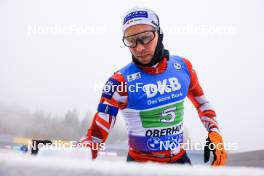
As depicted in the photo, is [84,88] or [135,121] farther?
[84,88]

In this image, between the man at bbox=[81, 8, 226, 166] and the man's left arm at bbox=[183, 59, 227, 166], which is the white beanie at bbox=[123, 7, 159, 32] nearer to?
the man at bbox=[81, 8, 226, 166]

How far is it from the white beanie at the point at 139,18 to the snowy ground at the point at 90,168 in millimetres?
1084

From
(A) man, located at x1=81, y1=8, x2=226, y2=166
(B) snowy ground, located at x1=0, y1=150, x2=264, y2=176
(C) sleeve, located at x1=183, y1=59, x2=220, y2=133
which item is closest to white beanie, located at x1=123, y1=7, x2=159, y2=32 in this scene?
(A) man, located at x1=81, y1=8, x2=226, y2=166

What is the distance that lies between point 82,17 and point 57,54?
13.9 inches

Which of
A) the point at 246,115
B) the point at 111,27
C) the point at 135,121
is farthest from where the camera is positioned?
the point at 111,27

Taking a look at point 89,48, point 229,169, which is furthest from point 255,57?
point 229,169

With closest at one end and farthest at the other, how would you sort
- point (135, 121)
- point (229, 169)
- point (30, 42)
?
point (229, 169) < point (135, 121) < point (30, 42)

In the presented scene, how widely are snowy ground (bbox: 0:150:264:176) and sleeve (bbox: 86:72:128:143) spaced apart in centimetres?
92

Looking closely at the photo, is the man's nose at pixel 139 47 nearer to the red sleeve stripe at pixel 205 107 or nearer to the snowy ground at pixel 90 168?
the red sleeve stripe at pixel 205 107

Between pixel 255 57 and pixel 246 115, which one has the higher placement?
pixel 255 57

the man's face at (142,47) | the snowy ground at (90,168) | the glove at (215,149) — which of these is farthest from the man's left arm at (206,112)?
the snowy ground at (90,168)

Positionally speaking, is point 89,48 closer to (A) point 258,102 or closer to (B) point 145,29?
(B) point 145,29

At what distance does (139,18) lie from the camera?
1.24 m

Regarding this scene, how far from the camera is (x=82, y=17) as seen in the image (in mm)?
2279
